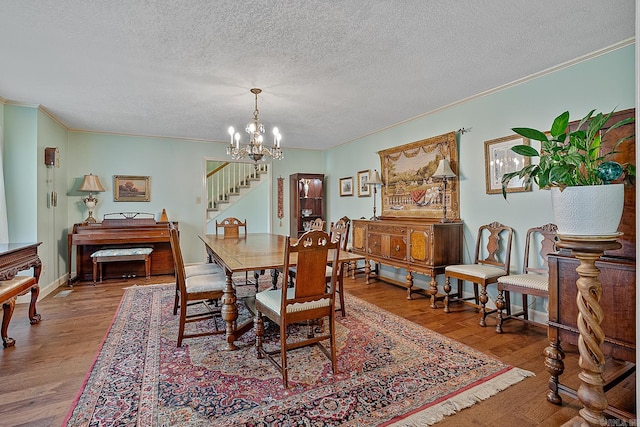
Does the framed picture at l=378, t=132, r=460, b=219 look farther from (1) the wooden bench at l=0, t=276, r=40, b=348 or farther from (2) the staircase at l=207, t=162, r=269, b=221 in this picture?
(1) the wooden bench at l=0, t=276, r=40, b=348

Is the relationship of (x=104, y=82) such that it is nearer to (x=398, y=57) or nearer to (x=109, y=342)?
(x=109, y=342)

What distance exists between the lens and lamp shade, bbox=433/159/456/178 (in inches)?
149

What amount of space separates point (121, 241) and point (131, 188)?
3.66 feet

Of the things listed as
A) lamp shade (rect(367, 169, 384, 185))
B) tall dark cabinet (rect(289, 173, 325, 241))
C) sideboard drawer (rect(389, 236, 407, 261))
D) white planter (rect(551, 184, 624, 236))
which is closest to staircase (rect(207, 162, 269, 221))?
tall dark cabinet (rect(289, 173, 325, 241))

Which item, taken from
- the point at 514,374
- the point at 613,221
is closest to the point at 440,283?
the point at 514,374

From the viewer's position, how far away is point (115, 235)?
15.9 ft

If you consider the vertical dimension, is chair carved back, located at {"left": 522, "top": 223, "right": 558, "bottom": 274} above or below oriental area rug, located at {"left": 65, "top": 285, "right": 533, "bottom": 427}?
above

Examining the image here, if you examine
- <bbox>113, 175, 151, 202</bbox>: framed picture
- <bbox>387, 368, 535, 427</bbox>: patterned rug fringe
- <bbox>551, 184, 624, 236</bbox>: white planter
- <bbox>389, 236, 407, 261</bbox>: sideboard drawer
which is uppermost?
<bbox>113, 175, 151, 202</bbox>: framed picture

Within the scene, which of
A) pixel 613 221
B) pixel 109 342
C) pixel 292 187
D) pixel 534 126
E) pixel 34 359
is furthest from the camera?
pixel 292 187

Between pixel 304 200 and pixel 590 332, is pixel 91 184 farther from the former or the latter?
pixel 590 332

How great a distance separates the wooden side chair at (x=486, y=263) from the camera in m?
3.11

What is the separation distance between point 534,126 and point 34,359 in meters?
4.77

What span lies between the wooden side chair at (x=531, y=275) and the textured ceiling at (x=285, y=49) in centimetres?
159

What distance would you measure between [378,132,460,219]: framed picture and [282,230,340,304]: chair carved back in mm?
2410
